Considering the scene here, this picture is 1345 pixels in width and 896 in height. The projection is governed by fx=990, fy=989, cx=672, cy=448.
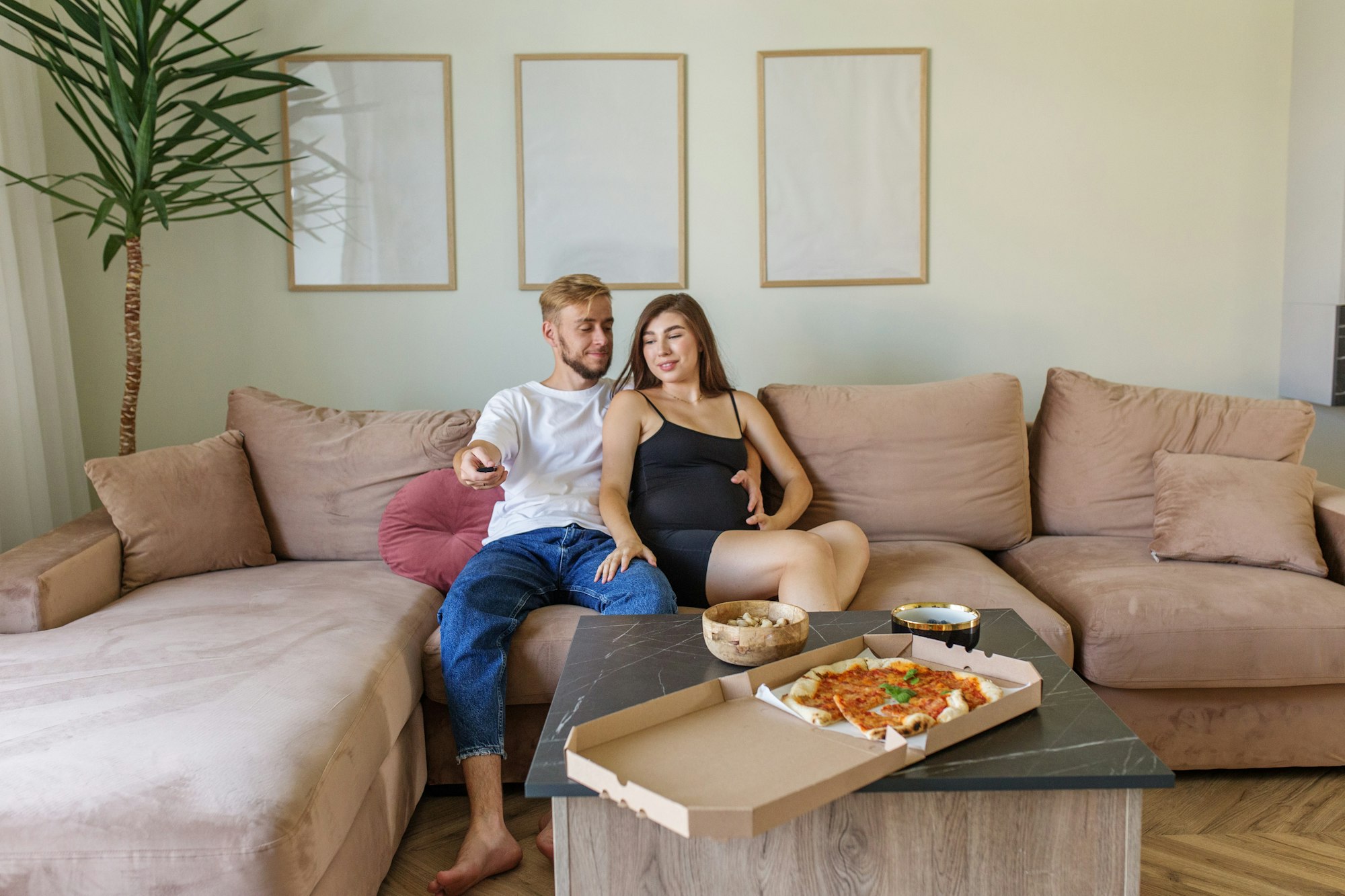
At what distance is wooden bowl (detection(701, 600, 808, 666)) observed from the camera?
1.55m

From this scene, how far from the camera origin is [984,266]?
3.23 metres

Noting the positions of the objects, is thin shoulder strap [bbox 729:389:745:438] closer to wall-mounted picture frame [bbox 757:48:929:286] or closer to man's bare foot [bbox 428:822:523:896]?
wall-mounted picture frame [bbox 757:48:929:286]

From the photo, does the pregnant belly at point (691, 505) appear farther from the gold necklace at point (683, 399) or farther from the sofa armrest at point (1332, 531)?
the sofa armrest at point (1332, 531)

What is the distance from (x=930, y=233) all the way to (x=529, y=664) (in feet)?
6.44

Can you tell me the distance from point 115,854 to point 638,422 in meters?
1.53

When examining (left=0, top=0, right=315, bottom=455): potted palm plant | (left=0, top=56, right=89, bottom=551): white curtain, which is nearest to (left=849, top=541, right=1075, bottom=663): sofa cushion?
(left=0, top=0, right=315, bottom=455): potted palm plant

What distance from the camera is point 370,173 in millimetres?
3129

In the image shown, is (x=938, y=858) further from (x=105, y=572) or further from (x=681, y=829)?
(x=105, y=572)

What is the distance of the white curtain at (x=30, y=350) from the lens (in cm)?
275

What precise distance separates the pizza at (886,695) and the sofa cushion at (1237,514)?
138cm

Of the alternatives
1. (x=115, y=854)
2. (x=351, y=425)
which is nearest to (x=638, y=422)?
(x=351, y=425)

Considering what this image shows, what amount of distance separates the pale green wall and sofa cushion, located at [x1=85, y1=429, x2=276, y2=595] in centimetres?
67

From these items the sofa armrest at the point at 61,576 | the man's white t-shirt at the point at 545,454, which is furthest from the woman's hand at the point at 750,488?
the sofa armrest at the point at 61,576

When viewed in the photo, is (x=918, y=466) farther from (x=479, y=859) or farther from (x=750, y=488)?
(x=479, y=859)
